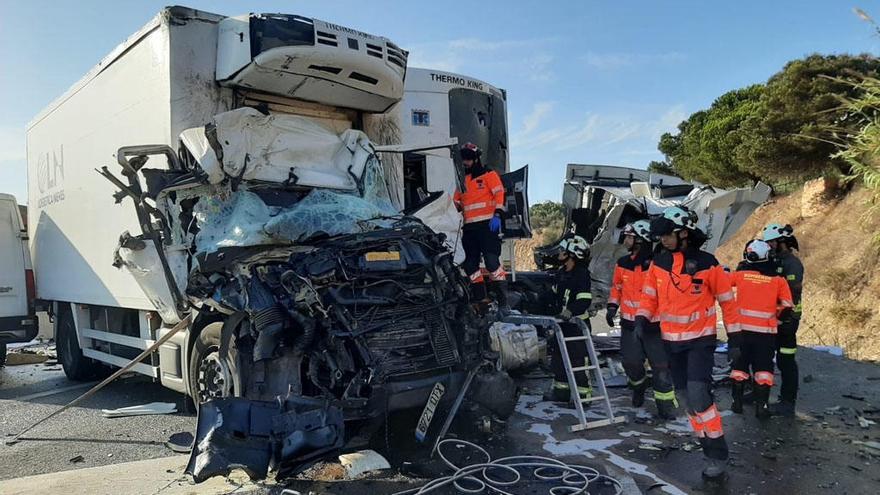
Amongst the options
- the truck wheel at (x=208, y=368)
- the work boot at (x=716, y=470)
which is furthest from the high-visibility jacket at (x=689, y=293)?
the truck wheel at (x=208, y=368)

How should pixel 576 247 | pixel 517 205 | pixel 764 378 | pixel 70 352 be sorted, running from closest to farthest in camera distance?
pixel 764 378, pixel 576 247, pixel 517 205, pixel 70 352

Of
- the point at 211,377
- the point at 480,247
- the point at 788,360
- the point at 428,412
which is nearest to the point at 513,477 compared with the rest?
the point at 428,412

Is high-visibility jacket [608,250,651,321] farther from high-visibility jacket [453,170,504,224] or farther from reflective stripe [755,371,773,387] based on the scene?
high-visibility jacket [453,170,504,224]

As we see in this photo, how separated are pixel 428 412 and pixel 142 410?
3.50 metres

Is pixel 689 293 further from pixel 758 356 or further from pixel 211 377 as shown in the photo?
pixel 211 377

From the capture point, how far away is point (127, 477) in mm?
4273

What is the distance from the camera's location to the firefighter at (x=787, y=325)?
18.9ft

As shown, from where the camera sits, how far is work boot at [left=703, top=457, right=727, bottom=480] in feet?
13.1

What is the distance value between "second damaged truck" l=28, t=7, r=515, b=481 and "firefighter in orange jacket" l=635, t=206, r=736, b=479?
1238mm

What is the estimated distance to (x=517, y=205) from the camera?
7.05m

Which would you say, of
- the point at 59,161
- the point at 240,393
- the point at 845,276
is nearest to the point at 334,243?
the point at 240,393

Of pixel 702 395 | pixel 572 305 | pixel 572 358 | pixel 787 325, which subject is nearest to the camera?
pixel 702 395

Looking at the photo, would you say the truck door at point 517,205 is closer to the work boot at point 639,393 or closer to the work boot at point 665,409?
the work boot at point 639,393

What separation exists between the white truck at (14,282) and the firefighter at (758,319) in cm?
863
